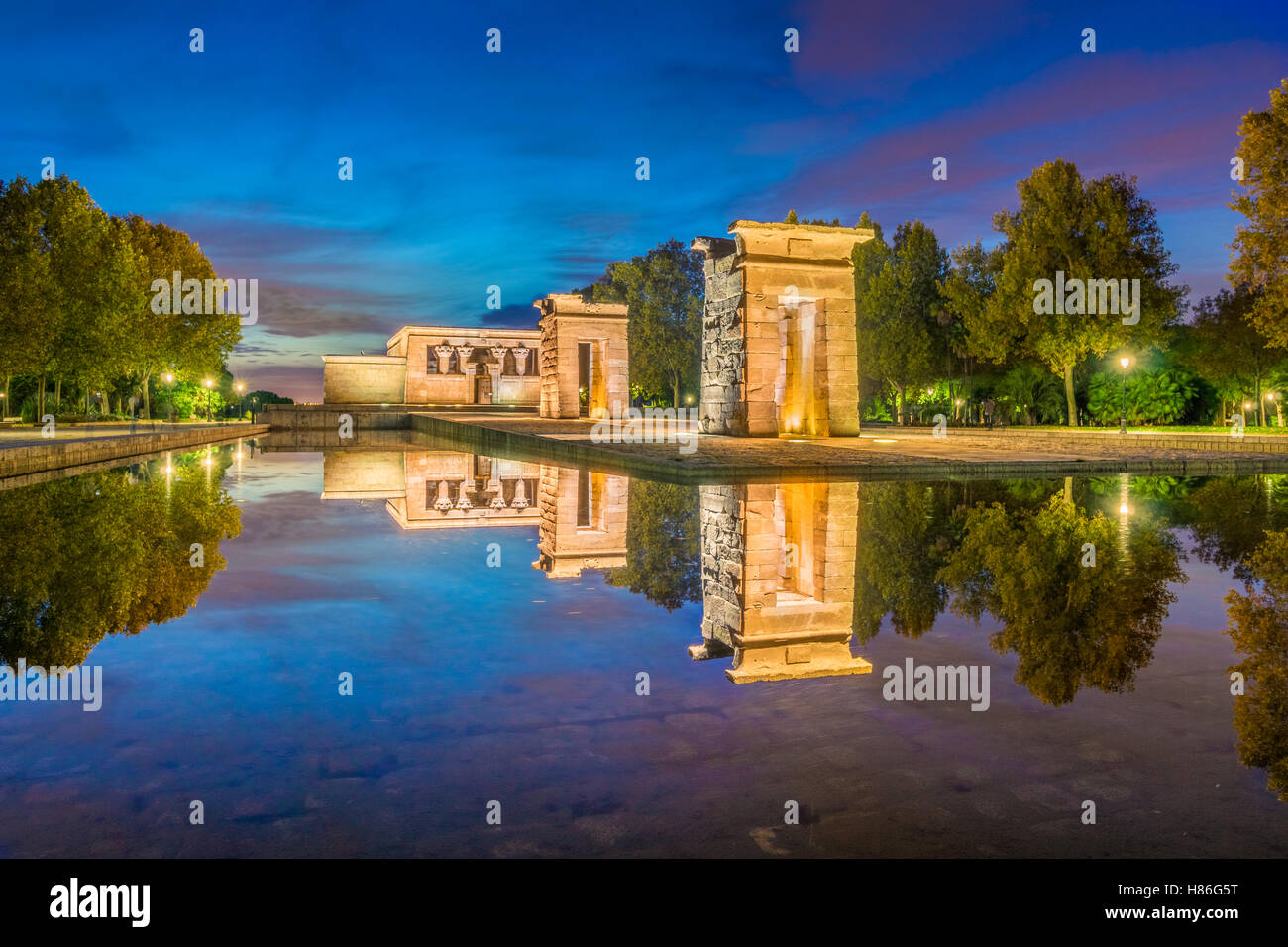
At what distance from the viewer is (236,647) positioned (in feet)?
14.6

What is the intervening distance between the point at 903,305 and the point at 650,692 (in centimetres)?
4358

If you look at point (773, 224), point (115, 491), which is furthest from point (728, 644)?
point (773, 224)

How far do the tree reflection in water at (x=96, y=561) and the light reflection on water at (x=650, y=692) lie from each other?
5cm

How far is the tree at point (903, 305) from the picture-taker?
4391cm

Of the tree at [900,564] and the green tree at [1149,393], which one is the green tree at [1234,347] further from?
the tree at [900,564]

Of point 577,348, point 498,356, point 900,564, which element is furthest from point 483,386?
point 900,564

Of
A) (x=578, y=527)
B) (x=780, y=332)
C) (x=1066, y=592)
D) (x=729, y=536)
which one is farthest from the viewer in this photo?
(x=780, y=332)

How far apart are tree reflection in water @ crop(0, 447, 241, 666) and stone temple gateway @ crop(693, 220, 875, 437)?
12.2 m

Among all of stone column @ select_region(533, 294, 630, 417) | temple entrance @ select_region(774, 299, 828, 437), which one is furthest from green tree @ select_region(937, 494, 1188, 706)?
stone column @ select_region(533, 294, 630, 417)

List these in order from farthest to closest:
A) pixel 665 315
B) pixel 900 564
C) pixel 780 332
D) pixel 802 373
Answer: pixel 665 315, pixel 802 373, pixel 780 332, pixel 900 564

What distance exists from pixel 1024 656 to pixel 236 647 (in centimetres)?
377

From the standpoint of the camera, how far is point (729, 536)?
7922mm

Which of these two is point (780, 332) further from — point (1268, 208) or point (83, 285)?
point (83, 285)
